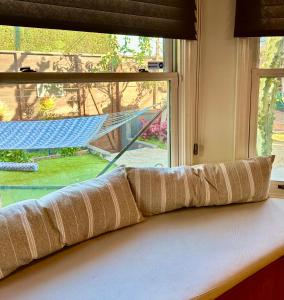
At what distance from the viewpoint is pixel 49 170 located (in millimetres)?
1627

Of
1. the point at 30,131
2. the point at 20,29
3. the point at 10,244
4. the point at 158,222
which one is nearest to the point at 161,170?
the point at 158,222

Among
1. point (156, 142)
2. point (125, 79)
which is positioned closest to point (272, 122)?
point (156, 142)

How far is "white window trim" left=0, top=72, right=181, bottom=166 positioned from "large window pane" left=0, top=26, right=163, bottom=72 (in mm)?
40

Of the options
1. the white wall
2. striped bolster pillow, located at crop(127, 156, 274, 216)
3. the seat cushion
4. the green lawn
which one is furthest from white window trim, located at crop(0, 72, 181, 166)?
the seat cushion

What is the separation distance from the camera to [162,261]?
4.08 ft

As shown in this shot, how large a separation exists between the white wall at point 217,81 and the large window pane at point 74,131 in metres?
0.25

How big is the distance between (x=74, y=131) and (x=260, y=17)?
1165 mm

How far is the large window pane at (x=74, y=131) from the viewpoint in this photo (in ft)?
4.87

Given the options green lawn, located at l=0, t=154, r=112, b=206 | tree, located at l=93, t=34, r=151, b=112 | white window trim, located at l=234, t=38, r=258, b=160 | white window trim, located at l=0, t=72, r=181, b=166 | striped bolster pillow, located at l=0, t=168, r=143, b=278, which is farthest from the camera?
white window trim, located at l=234, t=38, r=258, b=160

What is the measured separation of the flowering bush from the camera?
1880mm

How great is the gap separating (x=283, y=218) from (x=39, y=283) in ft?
3.79

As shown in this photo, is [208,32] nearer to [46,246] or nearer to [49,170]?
[49,170]

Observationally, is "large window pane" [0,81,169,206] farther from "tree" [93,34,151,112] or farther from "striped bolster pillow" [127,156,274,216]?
"striped bolster pillow" [127,156,274,216]

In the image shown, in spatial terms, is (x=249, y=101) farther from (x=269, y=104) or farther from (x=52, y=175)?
(x=52, y=175)
